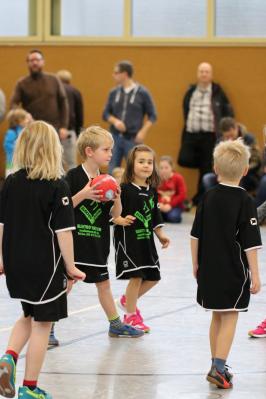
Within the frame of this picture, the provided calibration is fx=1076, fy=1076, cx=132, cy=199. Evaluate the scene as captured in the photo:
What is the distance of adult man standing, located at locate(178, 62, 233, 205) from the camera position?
18000mm

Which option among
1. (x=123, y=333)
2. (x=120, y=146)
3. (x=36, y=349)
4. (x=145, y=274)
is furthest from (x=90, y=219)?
(x=120, y=146)

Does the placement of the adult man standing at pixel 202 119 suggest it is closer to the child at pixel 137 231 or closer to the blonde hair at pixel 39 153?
the child at pixel 137 231

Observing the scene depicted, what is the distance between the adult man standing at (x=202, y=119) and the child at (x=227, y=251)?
36.5ft

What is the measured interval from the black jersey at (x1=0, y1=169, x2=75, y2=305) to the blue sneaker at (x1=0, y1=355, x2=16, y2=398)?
0.37 m

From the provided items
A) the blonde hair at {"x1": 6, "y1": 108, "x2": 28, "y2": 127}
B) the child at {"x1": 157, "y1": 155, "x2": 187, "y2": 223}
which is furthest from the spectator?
the child at {"x1": 157, "y1": 155, "x2": 187, "y2": 223}

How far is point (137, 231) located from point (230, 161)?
184 centimetres

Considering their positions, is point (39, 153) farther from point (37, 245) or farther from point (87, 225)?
point (87, 225)

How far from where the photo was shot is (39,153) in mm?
6332

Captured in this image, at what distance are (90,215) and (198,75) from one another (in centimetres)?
1048

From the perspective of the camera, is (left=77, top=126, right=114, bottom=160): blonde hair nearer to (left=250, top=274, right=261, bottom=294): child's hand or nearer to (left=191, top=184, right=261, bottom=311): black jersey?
(left=191, top=184, right=261, bottom=311): black jersey

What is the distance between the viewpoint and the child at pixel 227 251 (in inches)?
266

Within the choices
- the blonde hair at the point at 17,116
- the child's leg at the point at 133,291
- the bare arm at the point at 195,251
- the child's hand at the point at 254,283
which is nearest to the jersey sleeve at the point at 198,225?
the bare arm at the point at 195,251

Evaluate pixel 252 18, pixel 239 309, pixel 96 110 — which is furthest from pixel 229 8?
pixel 239 309

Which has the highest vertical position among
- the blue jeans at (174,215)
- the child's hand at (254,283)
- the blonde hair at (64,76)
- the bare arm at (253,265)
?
the blonde hair at (64,76)
